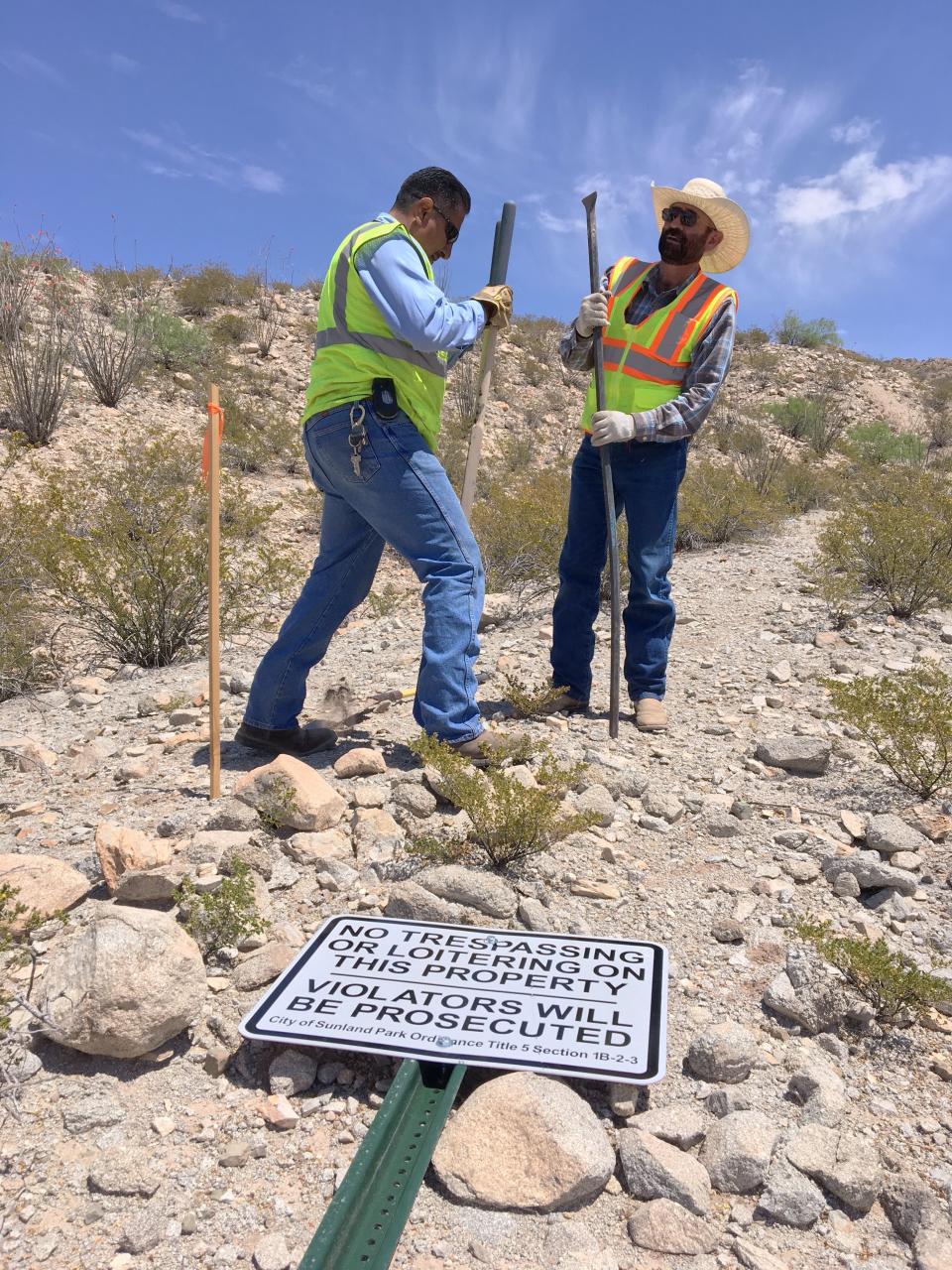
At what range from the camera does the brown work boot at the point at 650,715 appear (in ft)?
12.1


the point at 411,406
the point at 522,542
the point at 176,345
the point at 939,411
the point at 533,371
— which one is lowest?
the point at 522,542

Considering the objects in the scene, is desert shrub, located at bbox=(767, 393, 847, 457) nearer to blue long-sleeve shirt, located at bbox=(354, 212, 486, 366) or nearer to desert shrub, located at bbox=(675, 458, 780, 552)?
desert shrub, located at bbox=(675, 458, 780, 552)

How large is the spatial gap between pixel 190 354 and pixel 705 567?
8.32 meters

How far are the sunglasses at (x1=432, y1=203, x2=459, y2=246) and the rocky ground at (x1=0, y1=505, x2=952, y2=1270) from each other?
5.77 feet

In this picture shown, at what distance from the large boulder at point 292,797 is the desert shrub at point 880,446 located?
13080 millimetres

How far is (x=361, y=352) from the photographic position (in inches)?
108

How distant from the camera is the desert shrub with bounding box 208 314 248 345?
14430 millimetres

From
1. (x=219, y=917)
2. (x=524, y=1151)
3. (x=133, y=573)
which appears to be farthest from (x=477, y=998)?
(x=133, y=573)

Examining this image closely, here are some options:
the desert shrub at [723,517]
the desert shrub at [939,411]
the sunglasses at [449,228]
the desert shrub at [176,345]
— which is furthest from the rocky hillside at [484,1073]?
the desert shrub at [939,411]

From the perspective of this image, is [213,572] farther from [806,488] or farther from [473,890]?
[806,488]

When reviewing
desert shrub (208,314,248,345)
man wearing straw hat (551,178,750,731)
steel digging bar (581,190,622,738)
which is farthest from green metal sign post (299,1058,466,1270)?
desert shrub (208,314,248,345)

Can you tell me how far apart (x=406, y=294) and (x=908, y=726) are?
88.7 inches

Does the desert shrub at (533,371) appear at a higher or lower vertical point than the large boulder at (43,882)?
higher

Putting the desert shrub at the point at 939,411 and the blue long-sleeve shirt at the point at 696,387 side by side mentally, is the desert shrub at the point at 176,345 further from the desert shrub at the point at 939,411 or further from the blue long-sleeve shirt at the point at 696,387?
the desert shrub at the point at 939,411
